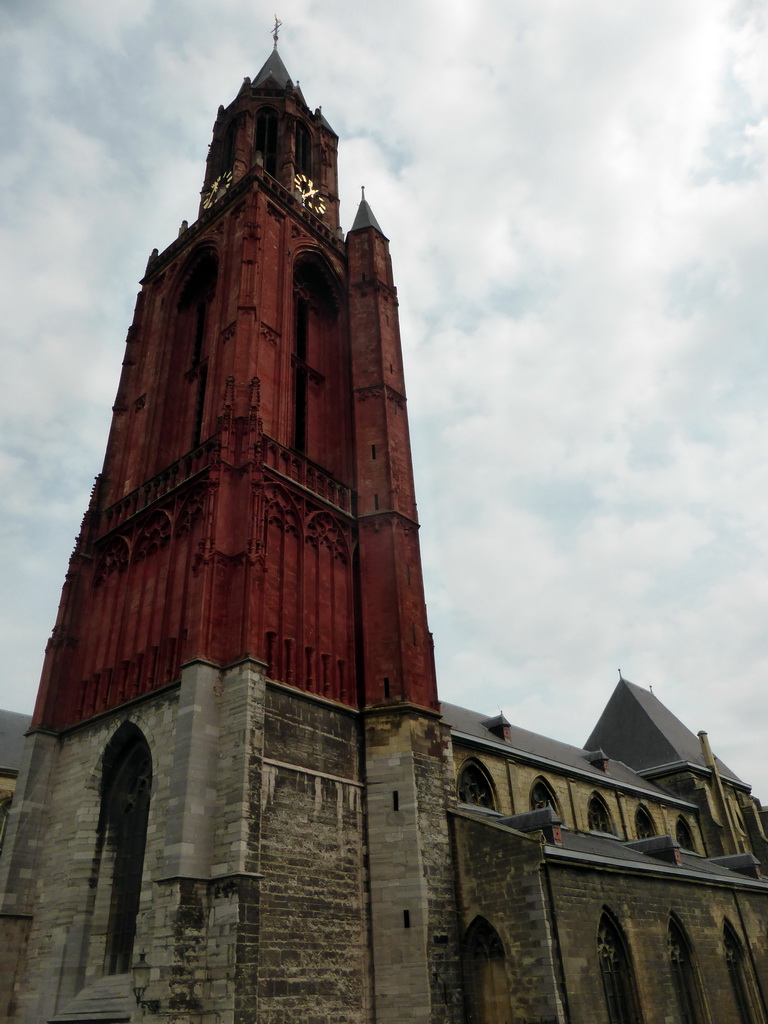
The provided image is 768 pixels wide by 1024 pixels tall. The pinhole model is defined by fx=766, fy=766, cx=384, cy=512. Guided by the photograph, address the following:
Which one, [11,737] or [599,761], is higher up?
[11,737]

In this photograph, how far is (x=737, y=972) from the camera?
2392 cm

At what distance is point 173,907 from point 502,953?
8.09m

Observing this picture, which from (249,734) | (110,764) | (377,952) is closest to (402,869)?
(377,952)

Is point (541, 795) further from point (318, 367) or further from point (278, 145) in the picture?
point (278, 145)

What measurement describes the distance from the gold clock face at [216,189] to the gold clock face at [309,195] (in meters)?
3.13

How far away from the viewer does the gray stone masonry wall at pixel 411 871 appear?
17859 mm

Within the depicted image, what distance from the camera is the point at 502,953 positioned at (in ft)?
60.0

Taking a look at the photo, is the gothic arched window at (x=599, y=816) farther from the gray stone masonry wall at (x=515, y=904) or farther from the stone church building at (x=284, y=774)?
the gray stone masonry wall at (x=515, y=904)

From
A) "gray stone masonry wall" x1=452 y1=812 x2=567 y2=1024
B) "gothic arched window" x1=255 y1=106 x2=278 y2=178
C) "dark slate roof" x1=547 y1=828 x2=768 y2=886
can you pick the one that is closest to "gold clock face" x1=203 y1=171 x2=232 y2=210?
"gothic arched window" x1=255 y1=106 x2=278 y2=178

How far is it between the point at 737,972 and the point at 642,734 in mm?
19104

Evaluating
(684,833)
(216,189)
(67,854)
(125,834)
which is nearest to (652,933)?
(125,834)

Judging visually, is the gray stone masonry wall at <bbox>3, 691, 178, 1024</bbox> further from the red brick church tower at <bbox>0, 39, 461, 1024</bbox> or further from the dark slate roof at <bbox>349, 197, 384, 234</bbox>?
the dark slate roof at <bbox>349, 197, 384, 234</bbox>

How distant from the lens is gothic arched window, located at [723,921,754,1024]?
23.4 m

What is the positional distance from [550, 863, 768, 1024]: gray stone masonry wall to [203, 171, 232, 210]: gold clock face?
30.4 m
